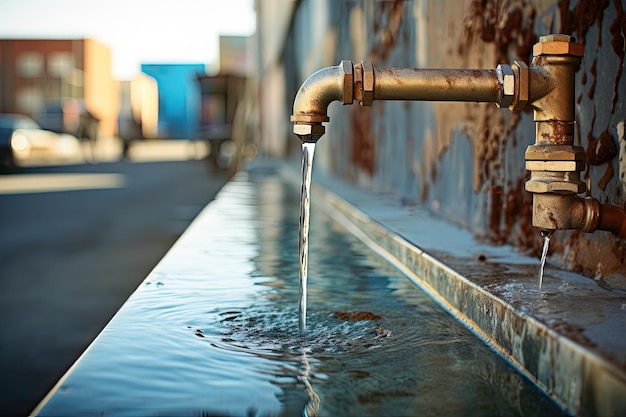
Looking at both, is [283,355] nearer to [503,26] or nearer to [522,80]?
[522,80]

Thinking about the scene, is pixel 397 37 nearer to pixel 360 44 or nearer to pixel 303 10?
pixel 360 44

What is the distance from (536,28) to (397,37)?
7.39ft

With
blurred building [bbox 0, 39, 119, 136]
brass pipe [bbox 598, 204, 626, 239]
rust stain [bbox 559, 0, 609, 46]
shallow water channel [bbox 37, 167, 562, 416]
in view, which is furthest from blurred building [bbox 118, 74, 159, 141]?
brass pipe [bbox 598, 204, 626, 239]

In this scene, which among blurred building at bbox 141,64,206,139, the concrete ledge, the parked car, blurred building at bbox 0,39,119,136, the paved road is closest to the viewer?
the concrete ledge

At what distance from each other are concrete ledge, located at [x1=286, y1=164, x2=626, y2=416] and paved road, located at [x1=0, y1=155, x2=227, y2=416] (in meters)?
1.18

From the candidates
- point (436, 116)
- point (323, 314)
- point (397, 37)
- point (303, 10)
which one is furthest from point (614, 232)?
point (303, 10)

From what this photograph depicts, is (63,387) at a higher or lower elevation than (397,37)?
lower

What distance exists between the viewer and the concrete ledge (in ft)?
3.90

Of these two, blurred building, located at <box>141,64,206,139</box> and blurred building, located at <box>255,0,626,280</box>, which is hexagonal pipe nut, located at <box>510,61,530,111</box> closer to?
blurred building, located at <box>255,0,626,280</box>

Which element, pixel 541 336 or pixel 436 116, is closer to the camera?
pixel 541 336

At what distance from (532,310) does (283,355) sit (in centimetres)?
44

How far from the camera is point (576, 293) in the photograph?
170 centimetres

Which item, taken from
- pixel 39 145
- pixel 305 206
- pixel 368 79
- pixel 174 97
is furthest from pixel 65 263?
pixel 174 97

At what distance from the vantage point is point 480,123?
2.88 m
